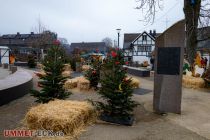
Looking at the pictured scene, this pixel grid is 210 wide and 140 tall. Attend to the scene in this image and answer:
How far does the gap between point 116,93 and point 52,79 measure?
2093mm

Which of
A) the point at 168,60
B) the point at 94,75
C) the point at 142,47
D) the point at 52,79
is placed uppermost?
the point at 142,47

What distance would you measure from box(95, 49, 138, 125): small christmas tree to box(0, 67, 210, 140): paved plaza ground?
39 centimetres

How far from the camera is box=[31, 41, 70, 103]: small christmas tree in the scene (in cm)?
757

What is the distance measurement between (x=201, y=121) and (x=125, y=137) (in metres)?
2.73

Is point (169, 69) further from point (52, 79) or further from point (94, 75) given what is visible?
point (94, 75)

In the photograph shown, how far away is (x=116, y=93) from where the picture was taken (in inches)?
265

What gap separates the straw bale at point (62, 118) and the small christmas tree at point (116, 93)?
54 cm

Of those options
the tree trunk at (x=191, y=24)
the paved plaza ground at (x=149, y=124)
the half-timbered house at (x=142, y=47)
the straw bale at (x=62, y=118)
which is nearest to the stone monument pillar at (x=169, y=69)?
the paved plaza ground at (x=149, y=124)

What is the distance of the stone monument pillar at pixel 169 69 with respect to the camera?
7.57 meters

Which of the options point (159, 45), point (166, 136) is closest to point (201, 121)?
point (166, 136)

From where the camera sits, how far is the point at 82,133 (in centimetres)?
548

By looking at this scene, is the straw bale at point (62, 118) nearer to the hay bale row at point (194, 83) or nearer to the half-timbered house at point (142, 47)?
Answer: the hay bale row at point (194, 83)

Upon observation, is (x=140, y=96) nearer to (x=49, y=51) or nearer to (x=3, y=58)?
(x=49, y=51)

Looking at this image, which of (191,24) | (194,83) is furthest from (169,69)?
(191,24)
